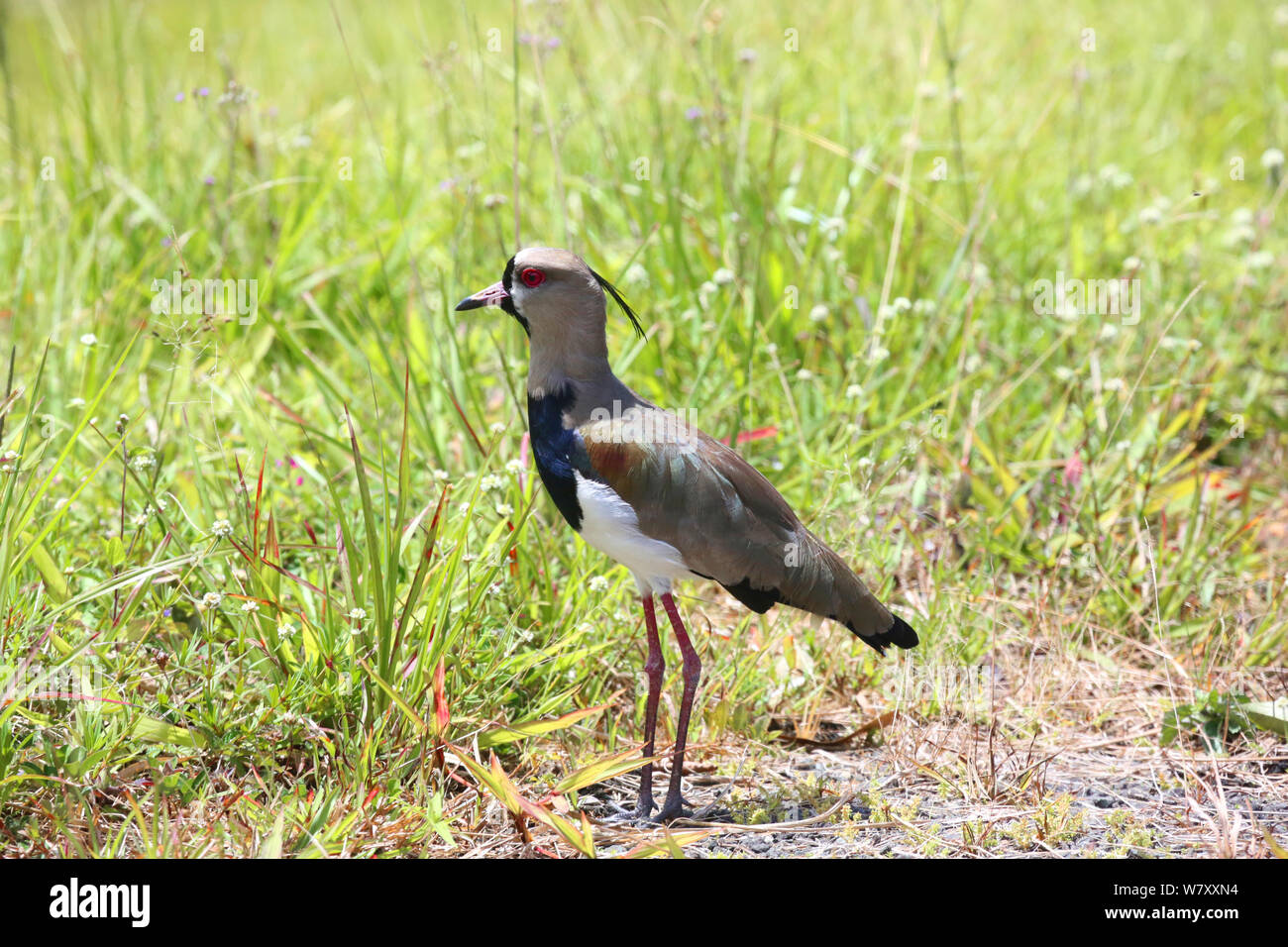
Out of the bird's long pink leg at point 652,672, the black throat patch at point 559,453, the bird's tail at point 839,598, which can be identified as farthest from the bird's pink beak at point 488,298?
the bird's tail at point 839,598

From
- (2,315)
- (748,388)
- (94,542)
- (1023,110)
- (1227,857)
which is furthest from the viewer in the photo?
(1023,110)

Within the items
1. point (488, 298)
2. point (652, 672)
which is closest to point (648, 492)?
point (652, 672)

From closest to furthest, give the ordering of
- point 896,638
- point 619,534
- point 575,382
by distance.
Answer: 1. point 619,534
2. point 575,382
3. point 896,638

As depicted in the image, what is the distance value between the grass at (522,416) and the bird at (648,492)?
0.70 ft

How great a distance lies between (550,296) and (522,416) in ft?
2.21

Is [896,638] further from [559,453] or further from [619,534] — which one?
[559,453]

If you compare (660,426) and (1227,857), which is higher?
(660,426)

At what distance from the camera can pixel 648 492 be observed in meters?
2.86

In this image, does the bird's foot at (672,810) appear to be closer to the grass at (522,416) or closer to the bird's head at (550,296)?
the grass at (522,416)

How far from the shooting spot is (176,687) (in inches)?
114

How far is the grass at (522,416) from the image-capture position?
2760 mm

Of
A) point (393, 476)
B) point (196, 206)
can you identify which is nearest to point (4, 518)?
point (393, 476)

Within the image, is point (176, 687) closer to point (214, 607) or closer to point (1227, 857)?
point (214, 607)

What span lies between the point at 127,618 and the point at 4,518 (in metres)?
0.40
